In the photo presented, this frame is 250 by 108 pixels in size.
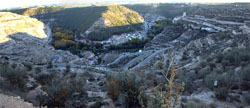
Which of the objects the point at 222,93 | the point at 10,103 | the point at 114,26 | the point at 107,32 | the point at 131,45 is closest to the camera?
the point at 10,103

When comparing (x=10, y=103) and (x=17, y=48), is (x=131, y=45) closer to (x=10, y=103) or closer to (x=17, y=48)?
(x=17, y=48)

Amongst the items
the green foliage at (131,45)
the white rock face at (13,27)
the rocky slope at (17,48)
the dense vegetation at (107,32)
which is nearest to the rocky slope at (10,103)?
the rocky slope at (17,48)

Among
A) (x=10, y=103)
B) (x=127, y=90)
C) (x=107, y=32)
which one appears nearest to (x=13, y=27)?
(x=107, y=32)

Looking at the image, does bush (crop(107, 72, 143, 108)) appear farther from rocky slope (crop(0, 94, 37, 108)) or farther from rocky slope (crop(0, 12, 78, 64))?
rocky slope (crop(0, 12, 78, 64))

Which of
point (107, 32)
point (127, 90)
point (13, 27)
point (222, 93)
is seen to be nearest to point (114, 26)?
point (107, 32)

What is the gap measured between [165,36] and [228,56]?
101ft

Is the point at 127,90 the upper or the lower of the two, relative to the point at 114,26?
upper

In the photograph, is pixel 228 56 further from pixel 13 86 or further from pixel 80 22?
pixel 80 22

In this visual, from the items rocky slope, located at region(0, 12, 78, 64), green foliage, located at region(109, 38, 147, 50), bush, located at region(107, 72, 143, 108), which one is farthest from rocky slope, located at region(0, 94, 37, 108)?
green foliage, located at region(109, 38, 147, 50)

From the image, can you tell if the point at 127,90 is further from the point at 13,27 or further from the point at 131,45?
the point at 13,27

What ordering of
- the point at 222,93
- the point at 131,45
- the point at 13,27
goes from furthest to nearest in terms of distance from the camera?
the point at 131,45 < the point at 13,27 < the point at 222,93

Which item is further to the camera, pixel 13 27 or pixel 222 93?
pixel 13 27

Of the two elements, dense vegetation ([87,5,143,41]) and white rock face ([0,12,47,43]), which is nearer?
white rock face ([0,12,47,43])

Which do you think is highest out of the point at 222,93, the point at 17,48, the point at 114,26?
the point at 222,93
